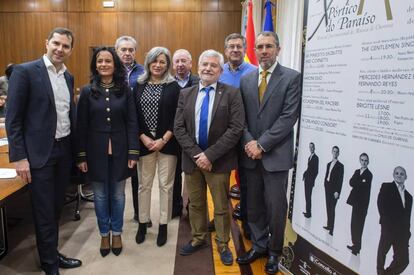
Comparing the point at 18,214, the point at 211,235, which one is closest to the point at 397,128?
the point at 211,235

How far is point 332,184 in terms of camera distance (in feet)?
6.10

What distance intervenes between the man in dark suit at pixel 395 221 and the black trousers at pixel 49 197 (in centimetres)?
192

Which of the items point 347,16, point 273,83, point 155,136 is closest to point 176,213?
point 155,136

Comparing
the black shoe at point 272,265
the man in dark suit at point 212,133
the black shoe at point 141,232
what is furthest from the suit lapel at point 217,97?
the black shoe at point 141,232

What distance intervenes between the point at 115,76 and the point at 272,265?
1770 mm

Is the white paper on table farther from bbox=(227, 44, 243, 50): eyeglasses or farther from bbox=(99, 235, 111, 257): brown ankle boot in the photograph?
bbox=(227, 44, 243, 50): eyeglasses

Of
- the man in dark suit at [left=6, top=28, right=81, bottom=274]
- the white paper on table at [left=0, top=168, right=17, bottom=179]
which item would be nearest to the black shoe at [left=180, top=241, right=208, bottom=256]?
the man in dark suit at [left=6, top=28, right=81, bottom=274]

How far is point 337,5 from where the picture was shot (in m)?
1.78

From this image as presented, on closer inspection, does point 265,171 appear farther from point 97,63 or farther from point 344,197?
point 97,63

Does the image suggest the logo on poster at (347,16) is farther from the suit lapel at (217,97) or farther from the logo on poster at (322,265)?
the logo on poster at (322,265)

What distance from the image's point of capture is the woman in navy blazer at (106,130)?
2.32 metres

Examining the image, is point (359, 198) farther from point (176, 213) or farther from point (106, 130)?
point (176, 213)

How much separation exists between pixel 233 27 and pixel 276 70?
19.8 ft

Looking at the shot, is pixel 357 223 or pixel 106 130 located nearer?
pixel 357 223
